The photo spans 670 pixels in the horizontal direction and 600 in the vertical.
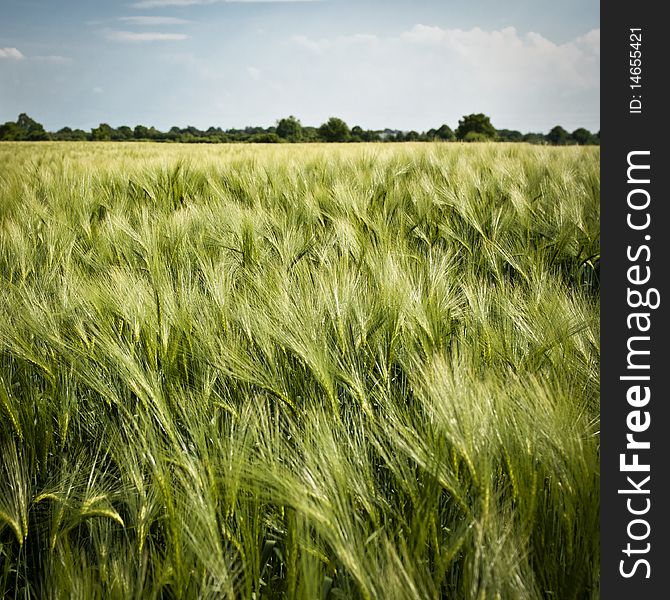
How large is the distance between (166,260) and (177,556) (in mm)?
1472

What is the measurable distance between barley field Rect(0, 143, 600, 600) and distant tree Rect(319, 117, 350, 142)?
50.9 metres

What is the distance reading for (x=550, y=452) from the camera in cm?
68

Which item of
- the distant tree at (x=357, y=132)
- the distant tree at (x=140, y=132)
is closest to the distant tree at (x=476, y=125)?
the distant tree at (x=357, y=132)

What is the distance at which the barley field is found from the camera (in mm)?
625

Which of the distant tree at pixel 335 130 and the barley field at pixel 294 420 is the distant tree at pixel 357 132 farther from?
the barley field at pixel 294 420

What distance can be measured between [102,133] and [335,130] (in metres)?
22.7

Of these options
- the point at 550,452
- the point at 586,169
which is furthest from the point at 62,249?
the point at 586,169

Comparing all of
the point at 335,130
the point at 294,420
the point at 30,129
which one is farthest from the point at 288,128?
the point at 294,420

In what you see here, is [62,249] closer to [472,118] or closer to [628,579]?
[628,579]

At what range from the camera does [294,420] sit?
0.97 m

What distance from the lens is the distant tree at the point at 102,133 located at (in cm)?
4092

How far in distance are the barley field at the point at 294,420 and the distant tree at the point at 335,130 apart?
50890 millimetres

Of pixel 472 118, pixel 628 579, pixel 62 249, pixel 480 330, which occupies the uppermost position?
pixel 472 118

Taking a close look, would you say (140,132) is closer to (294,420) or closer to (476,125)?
(476,125)
